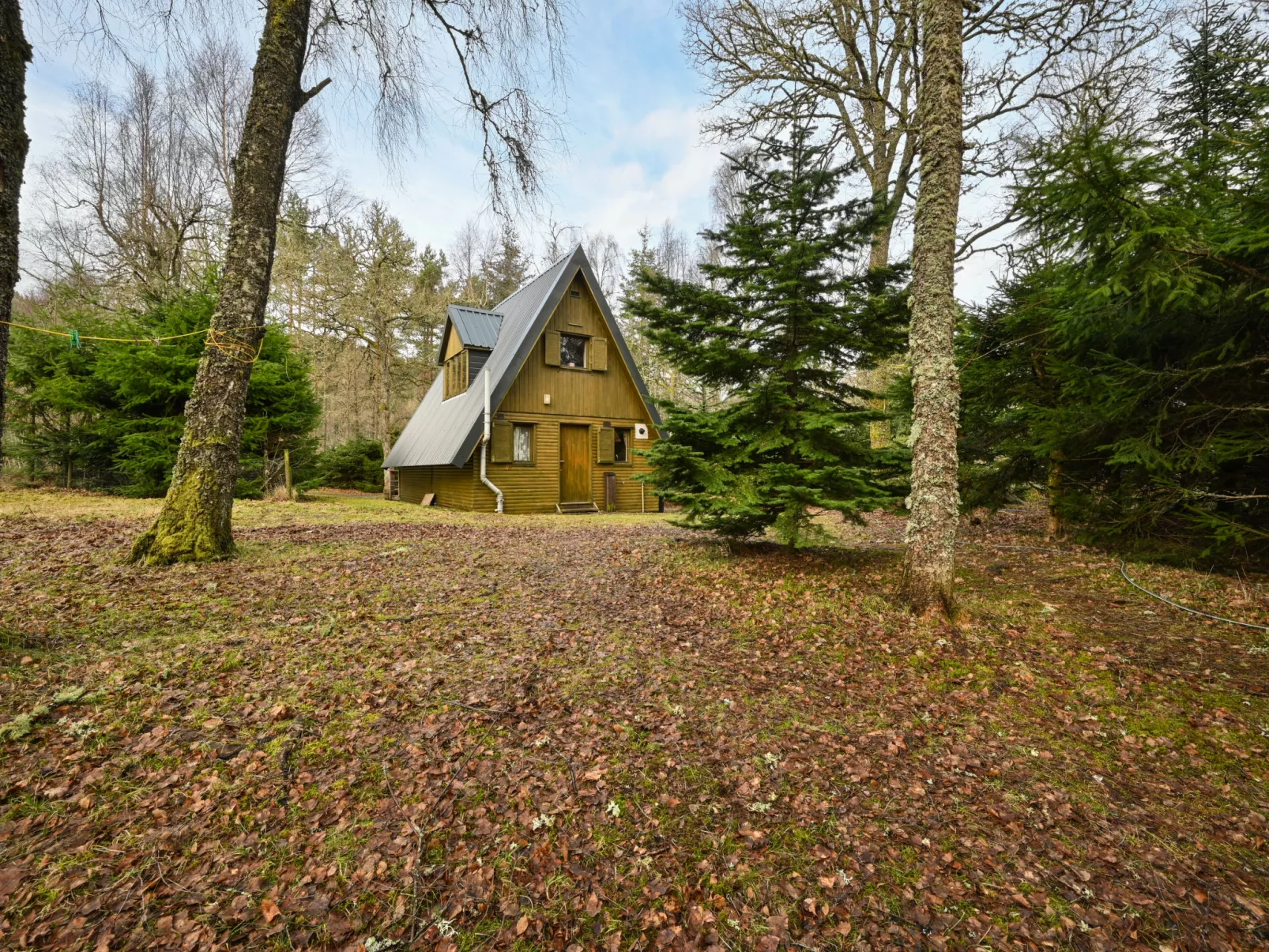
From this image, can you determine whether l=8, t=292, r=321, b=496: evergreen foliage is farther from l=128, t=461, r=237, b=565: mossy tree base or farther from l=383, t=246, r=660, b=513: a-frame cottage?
l=128, t=461, r=237, b=565: mossy tree base

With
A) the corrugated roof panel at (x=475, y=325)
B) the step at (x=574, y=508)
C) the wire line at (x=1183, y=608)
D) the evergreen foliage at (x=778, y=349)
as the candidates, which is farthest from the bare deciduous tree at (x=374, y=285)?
the wire line at (x=1183, y=608)

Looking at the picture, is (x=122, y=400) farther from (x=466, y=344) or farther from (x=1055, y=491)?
(x=1055, y=491)

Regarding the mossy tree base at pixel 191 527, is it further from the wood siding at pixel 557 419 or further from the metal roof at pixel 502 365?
the wood siding at pixel 557 419

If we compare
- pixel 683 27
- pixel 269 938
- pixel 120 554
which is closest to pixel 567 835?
pixel 269 938

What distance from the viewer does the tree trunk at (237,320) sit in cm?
529

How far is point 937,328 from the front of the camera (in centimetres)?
442

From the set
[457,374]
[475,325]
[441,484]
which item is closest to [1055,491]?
[441,484]

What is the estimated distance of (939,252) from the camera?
442 cm

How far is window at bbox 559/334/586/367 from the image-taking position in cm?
1433

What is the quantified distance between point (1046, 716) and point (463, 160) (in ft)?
27.1

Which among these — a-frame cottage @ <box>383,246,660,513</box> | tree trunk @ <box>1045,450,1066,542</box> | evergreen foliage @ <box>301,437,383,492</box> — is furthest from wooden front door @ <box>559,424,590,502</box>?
evergreen foliage @ <box>301,437,383,492</box>

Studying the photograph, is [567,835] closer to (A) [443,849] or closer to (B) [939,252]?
(A) [443,849]

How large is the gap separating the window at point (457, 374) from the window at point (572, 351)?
2.87 meters

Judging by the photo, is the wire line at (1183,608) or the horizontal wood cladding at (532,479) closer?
the wire line at (1183,608)
